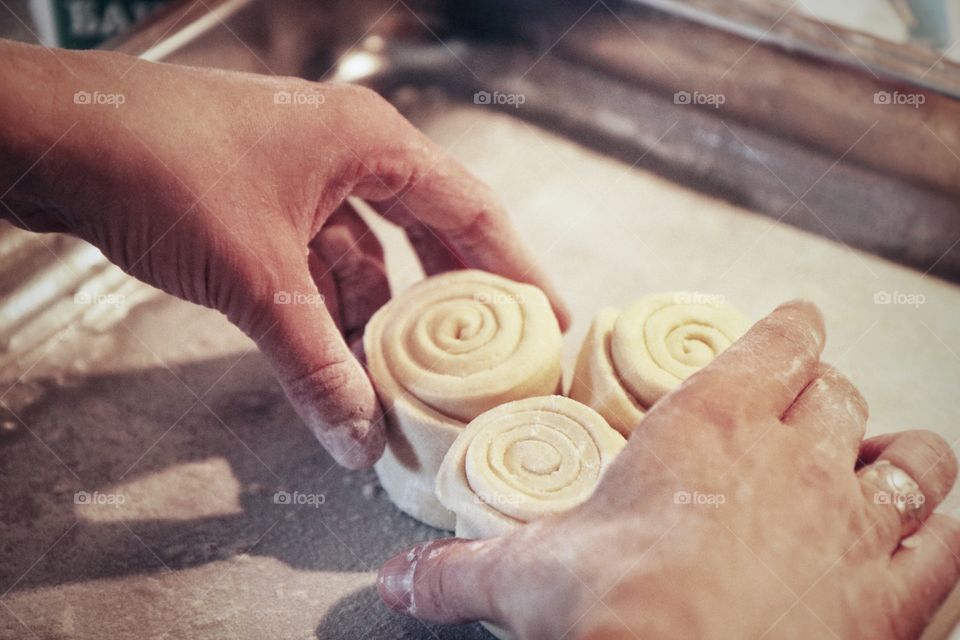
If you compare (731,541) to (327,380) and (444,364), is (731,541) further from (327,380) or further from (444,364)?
(327,380)

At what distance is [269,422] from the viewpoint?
2346 mm

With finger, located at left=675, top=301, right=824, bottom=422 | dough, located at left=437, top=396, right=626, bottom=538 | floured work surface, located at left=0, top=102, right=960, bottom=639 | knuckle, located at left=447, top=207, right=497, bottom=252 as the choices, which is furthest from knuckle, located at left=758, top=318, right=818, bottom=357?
knuckle, located at left=447, top=207, right=497, bottom=252

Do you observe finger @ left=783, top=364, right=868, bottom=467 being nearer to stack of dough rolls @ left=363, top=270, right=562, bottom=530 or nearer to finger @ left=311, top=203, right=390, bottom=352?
stack of dough rolls @ left=363, top=270, right=562, bottom=530

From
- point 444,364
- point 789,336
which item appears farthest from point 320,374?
point 789,336

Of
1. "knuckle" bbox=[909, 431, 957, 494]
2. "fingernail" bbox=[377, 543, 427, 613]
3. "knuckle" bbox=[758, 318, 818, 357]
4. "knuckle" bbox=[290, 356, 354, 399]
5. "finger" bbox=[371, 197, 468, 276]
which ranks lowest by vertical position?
"fingernail" bbox=[377, 543, 427, 613]

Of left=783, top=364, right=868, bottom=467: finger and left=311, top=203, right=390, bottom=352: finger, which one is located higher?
left=783, top=364, right=868, bottom=467: finger

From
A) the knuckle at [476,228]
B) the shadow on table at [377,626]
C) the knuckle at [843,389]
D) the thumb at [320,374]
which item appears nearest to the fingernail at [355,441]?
the thumb at [320,374]

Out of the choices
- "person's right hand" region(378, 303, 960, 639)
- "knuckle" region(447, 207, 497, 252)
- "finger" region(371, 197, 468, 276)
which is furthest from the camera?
"finger" region(371, 197, 468, 276)

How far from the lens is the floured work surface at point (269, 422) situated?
1.93 metres

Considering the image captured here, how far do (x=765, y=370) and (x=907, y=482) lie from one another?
376 mm

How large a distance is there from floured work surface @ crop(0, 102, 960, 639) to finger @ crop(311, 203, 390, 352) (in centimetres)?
20

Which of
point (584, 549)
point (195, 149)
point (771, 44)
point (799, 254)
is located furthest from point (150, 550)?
point (771, 44)

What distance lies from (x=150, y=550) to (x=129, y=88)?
111 centimetres

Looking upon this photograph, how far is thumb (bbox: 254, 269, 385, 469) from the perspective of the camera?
1.83m
